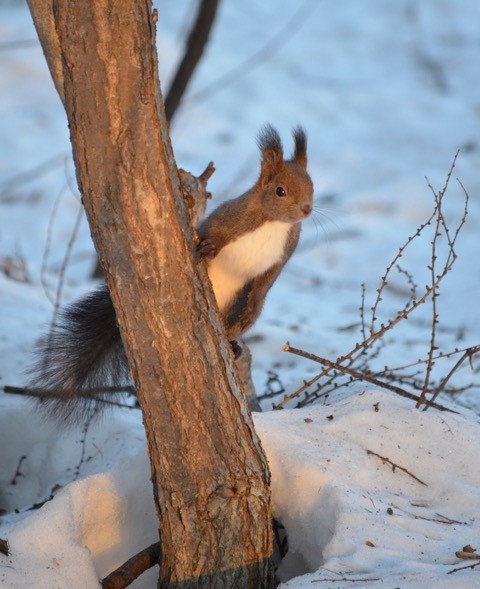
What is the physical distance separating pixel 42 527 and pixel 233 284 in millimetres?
918

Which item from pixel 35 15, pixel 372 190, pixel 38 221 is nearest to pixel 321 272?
pixel 372 190

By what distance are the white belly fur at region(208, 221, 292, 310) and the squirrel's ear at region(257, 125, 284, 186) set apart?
0.48ft

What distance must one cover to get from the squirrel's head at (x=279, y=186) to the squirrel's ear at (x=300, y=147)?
0.14m

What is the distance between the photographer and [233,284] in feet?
8.48

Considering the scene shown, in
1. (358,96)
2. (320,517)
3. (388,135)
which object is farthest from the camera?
(358,96)

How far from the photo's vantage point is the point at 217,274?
8.38 ft

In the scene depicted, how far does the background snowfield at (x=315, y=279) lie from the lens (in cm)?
207

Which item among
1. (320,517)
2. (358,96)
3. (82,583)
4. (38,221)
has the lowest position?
(82,583)

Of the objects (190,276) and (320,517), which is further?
(320,517)

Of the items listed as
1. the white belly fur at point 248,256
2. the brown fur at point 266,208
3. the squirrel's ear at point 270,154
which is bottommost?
the white belly fur at point 248,256

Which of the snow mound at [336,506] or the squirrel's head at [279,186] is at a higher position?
the squirrel's head at [279,186]

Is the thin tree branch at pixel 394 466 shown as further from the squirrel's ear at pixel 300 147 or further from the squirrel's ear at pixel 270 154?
the squirrel's ear at pixel 300 147

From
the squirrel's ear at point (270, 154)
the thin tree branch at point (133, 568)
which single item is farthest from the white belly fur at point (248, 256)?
the thin tree branch at point (133, 568)

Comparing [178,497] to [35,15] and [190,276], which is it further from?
[35,15]
